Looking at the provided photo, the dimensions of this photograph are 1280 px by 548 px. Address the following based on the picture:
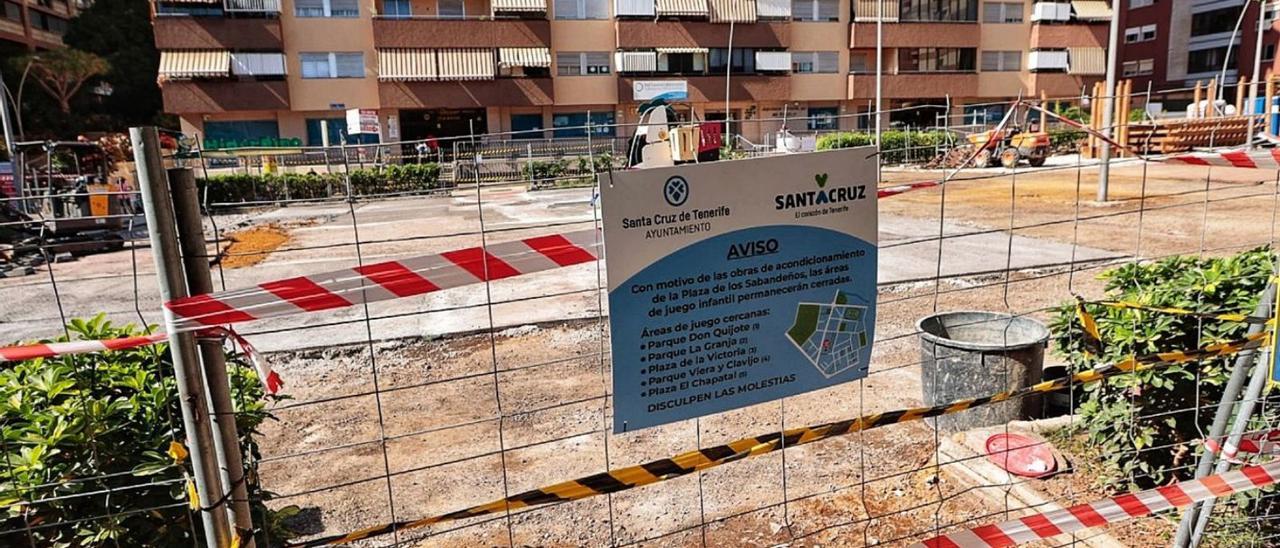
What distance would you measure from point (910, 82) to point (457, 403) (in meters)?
45.3

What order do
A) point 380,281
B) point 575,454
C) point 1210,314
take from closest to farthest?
point 380,281
point 1210,314
point 575,454

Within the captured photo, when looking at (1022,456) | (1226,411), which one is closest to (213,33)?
(1022,456)

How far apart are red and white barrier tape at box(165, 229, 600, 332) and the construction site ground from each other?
22cm

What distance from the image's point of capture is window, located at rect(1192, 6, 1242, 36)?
2036 inches

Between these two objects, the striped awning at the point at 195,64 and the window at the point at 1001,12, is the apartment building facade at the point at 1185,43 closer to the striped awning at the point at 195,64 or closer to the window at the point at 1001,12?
the window at the point at 1001,12

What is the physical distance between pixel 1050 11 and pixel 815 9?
14.3 meters

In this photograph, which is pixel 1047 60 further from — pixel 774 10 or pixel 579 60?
pixel 579 60

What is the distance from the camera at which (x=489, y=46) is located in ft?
135

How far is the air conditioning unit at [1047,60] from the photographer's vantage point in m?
48.0

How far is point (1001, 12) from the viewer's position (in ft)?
157

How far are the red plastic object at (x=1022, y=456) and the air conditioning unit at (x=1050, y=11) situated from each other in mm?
50530

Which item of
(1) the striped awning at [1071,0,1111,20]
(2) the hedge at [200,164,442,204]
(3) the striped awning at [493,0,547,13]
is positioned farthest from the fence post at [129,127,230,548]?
(1) the striped awning at [1071,0,1111,20]

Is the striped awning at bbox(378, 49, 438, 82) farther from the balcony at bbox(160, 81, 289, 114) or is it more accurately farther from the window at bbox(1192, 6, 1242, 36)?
the window at bbox(1192, 6, 1242, 36)

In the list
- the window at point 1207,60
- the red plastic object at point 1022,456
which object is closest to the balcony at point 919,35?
the window at point 1207,60
